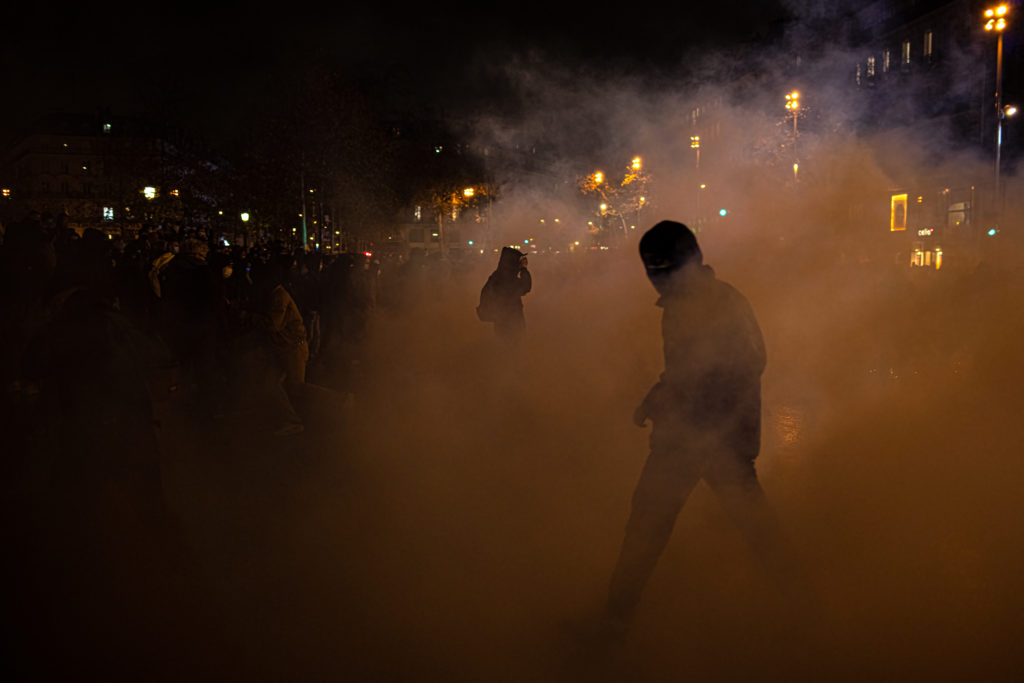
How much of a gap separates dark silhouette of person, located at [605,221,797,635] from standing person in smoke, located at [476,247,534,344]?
5.72 meters

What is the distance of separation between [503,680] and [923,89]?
41.4 meters

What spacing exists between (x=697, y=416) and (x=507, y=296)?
231 inches

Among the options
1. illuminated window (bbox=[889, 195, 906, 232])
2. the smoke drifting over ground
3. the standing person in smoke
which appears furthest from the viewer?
illuminated window (bbox=[889, 195, 906, 232])

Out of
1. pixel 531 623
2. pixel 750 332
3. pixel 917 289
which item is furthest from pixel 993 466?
pixel 917 289

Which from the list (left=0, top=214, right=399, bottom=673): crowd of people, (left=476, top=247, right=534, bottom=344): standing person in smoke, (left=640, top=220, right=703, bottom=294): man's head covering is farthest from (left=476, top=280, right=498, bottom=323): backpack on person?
(left=640, top=220, right=703, bottom=294): man's head covering

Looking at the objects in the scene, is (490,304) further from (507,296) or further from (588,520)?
(588,520)

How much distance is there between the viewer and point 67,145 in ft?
253

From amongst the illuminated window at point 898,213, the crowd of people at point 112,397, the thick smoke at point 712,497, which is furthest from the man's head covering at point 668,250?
the illuminated window at point 898,213

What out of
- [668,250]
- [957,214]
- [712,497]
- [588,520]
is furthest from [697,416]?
[957,214]

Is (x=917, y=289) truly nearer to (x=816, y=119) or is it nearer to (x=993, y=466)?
(x=993, y=466)

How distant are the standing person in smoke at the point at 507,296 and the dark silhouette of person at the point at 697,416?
5721 mm

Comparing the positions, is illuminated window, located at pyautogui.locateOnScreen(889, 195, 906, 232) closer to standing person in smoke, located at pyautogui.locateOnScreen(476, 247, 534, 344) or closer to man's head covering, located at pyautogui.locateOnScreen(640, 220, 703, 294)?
standing person in smoke, located at pyautogui.locateOnScreen(476, 247, 534, 344)

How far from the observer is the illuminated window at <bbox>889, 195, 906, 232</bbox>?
35.2 metres

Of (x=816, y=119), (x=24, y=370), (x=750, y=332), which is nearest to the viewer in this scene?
(x=750, y=332)
